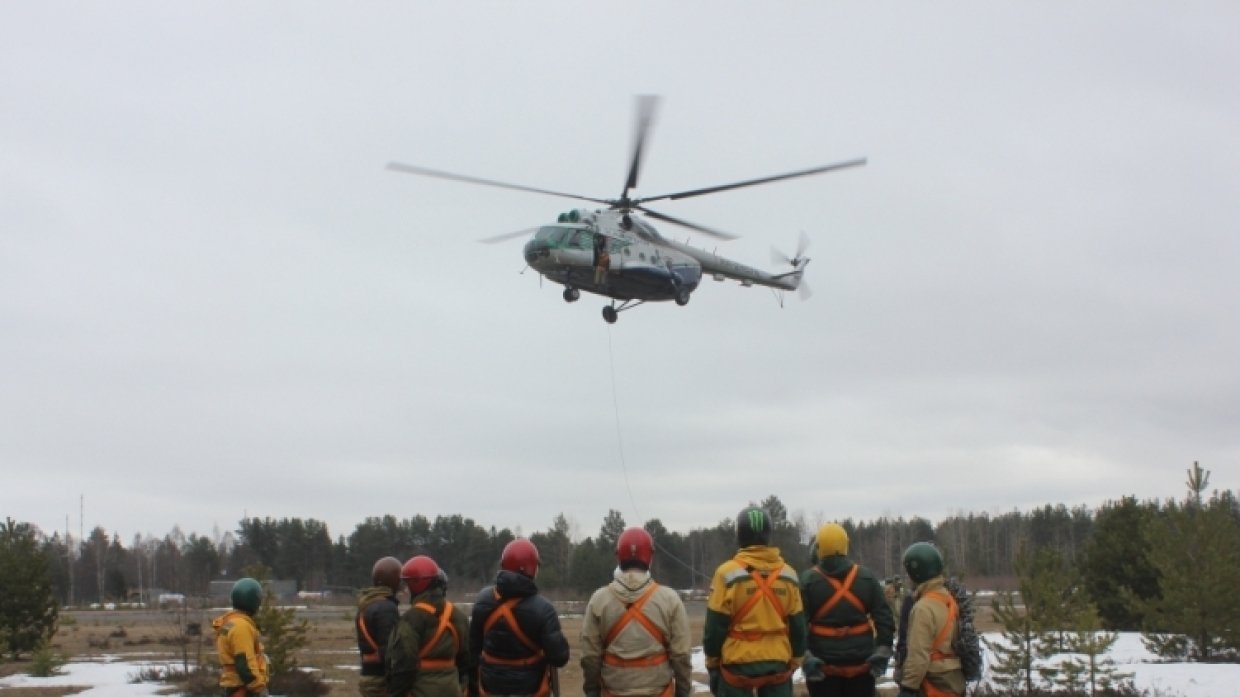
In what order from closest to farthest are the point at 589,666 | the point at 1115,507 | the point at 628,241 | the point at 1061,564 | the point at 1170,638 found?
the point at 589,666 < the point at 1061,564 < the point at 1170,638 < the point at 628,241 < the point at 1115,507

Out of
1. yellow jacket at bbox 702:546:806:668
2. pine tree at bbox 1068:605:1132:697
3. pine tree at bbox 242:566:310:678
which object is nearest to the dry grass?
pine tree at bbox 242:566:310:678

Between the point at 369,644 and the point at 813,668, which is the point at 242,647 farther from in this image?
the point at 813,668

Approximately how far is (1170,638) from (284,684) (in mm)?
17977

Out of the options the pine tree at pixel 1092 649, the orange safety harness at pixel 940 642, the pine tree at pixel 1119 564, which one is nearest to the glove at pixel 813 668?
the orange safety harness at pixel 940 642

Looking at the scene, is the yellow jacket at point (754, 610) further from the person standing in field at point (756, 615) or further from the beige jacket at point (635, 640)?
the beige jacket at point (635, 640)

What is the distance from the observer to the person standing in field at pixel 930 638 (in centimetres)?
784

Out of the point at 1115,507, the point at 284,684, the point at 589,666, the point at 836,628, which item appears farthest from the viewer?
the point at 1115,507

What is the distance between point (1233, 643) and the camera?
22.1m

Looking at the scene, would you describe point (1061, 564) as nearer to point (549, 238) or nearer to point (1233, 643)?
point (1233, 643)

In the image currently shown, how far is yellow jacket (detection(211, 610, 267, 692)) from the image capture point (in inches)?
380

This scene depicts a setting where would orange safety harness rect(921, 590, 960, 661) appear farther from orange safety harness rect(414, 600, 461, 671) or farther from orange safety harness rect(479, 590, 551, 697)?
orange safety harness rect(414, 600, 461, 671)

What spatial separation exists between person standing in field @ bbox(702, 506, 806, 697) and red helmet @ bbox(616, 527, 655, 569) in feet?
1.61

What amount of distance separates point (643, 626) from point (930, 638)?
2068mm

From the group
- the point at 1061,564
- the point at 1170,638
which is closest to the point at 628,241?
the point at 1061,564
